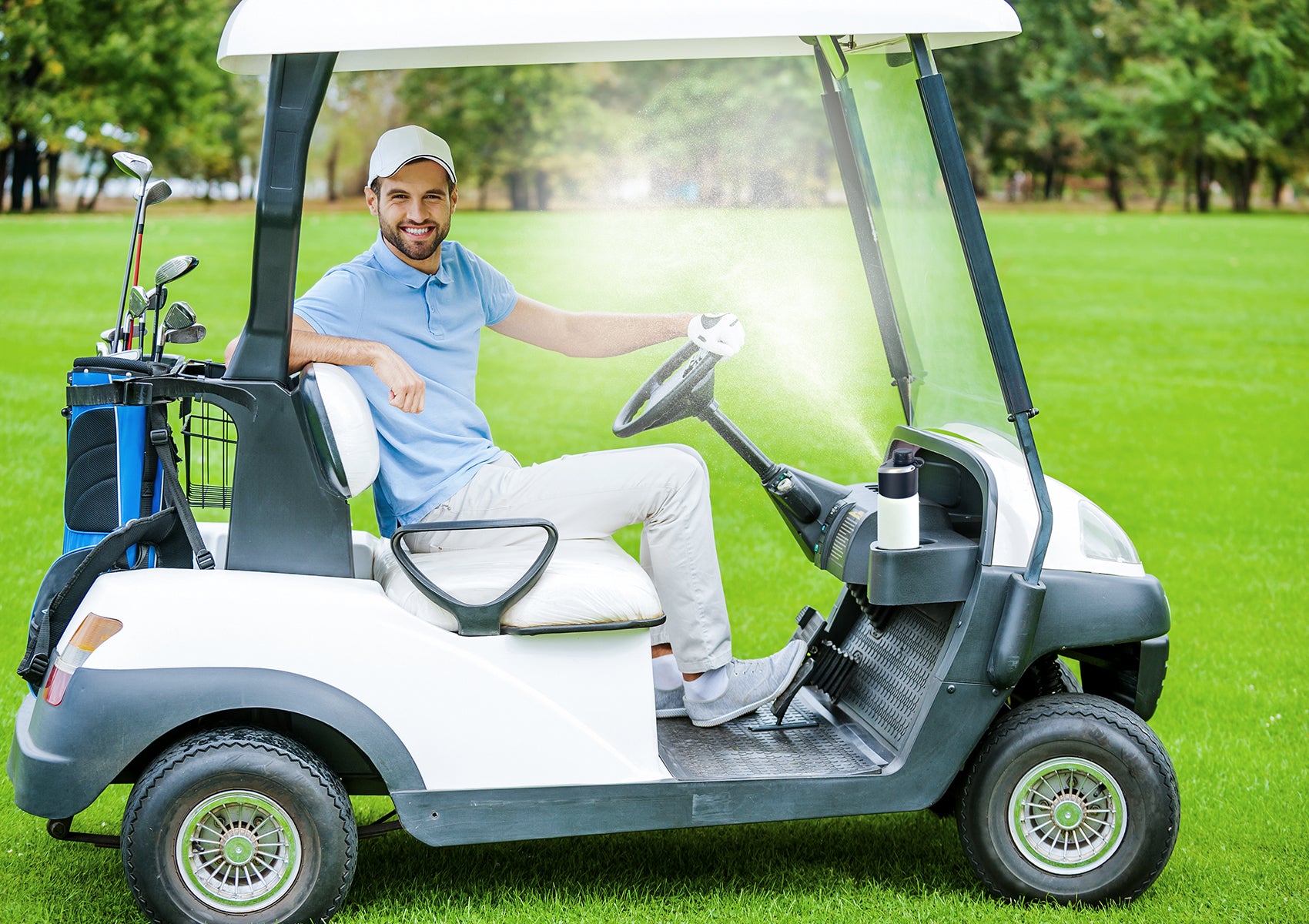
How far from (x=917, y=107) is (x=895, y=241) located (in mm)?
463

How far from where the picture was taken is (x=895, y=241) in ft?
11.0

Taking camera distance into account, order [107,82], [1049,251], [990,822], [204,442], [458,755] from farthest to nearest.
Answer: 1. [107,82]
2. [1049,251]
3. [204,442]
4. [990,822]
5. [458,755]

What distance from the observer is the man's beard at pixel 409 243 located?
3.20m

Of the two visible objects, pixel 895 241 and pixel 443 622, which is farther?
pixel 895 241

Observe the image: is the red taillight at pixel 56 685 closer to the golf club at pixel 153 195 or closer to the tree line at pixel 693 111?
the golf club at pixel 153 195

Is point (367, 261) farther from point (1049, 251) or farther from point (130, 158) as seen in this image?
point (1049, 251)

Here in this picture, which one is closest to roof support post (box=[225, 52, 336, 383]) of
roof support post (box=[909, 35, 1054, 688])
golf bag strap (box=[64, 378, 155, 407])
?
golf bag strap (box=[64, 378, 155, 407])

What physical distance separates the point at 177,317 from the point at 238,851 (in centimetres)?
107

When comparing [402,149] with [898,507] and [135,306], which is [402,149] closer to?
[135,306]

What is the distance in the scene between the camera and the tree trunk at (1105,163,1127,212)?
4345cm

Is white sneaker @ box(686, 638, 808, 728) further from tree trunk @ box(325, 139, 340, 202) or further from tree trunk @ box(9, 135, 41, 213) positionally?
tree trunk @ box(9, 135, 41, 213)

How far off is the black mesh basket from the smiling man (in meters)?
0.29

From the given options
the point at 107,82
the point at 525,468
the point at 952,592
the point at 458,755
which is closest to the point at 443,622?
the point at 458,755

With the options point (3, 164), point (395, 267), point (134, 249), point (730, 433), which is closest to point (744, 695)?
point (730, 433)
